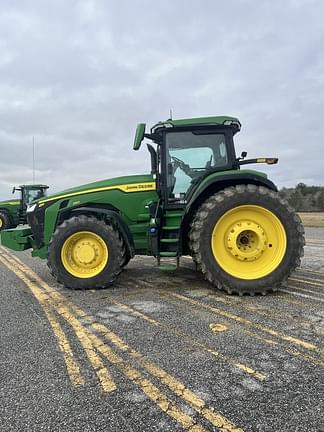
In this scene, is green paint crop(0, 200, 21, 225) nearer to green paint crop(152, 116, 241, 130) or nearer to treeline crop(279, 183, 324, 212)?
green paint crop(152, 116, 241, 130)

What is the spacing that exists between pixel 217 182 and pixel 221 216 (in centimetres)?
54

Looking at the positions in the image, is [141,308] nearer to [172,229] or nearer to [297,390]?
[172,229]

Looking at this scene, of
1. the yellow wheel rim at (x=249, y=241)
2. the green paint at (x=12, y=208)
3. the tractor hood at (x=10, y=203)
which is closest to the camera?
the yellow wheel rim at (x=249, y=241)

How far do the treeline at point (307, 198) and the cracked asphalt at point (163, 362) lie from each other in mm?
30205

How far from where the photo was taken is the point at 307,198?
3434 cm

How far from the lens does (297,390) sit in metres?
2.33

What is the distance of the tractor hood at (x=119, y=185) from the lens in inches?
217

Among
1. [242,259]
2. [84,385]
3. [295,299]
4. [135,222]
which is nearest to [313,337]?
[295,299]

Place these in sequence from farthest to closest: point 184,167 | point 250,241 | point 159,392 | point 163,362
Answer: point 184,167, point 250,241, point 163,362, point 159,392

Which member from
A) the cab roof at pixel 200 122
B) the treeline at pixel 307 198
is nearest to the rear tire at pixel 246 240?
the cab roof at pixel 200 122

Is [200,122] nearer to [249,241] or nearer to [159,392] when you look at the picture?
[249,241]

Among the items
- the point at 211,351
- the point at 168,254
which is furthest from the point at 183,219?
the point at 211,351

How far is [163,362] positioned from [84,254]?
8.80 feet

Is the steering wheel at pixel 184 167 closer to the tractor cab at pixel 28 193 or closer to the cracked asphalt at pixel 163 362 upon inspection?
the cracked asphalt at pixel 163 362
